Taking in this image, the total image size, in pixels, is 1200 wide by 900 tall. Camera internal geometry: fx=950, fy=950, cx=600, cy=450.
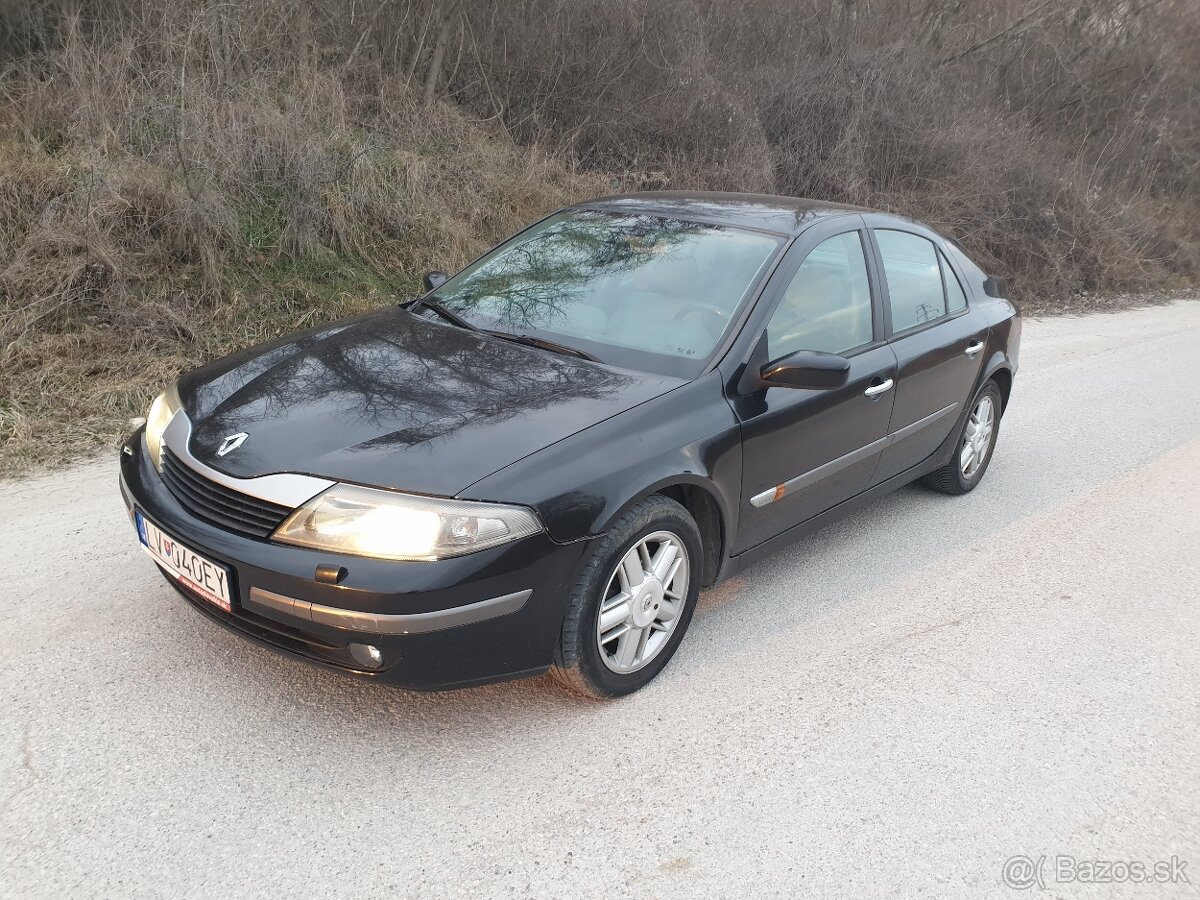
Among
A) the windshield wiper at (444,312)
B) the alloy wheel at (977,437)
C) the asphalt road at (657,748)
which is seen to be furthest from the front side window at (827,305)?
the alloy wheel at (977,437)

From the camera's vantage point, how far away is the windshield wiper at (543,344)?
3.37 m

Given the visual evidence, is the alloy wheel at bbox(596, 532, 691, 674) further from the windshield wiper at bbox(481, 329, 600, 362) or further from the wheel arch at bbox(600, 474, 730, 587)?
the windshield wiper at bbox(481, 329, 600, 362)

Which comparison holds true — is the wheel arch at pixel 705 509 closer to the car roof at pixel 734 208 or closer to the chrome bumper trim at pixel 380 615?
the chrome bumper trim at pixel 380 615

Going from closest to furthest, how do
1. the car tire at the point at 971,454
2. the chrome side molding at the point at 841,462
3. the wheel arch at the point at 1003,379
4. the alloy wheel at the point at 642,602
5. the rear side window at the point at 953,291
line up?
1. the alloy wheel at the point at 642,602
2. the chrome side molding at the point at 841,462
3. the rear side window at the point at 953,291
4. the car tire at the point at 971,454
5. the wheel arch at the point at 1003,379

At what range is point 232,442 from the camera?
2.83 m

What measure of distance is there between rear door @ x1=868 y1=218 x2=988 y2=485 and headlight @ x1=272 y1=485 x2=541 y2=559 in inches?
86.3

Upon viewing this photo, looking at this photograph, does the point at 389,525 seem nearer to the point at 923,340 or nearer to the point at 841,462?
the point at 841,462

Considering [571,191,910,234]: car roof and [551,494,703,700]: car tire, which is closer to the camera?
[551,494,703,700]: car tire

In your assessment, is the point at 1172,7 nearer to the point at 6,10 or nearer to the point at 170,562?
the point at 6,10

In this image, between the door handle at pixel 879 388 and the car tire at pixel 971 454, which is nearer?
the door handle at pixel 879 388

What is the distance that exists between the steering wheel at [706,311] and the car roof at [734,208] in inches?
20.0

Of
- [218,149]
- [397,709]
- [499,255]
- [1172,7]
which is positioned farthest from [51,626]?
[1172,7]

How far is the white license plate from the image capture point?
2.67m

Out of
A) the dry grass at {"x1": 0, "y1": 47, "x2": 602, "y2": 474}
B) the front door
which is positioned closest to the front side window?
the front door
